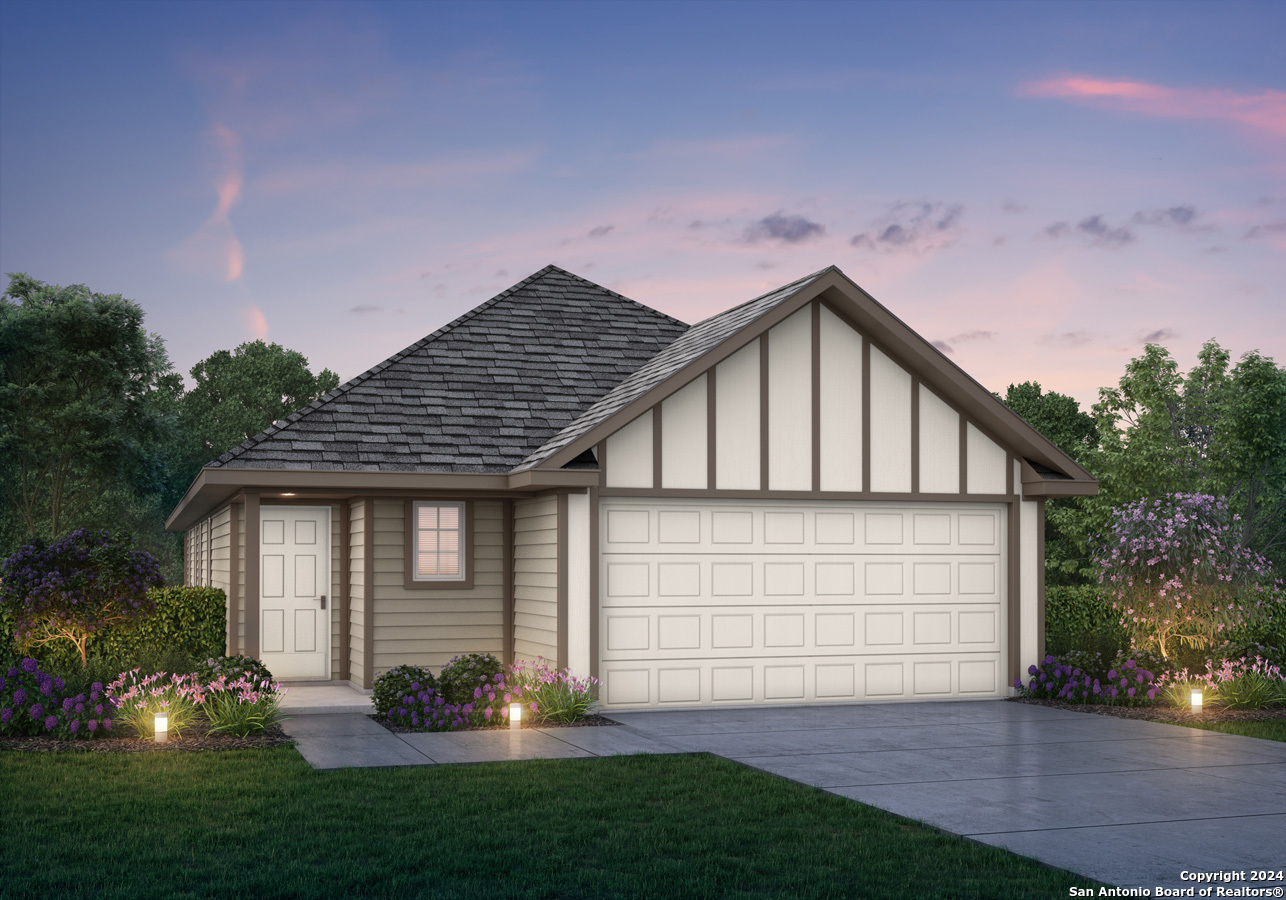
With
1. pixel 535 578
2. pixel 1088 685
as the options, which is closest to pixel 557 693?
pixel 535 578

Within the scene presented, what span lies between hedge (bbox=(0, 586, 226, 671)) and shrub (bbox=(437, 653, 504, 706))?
4.14 m

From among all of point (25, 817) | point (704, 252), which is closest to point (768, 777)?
point (25, 817)

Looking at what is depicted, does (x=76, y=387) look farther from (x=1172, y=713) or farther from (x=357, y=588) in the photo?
(x=1172, y=713)

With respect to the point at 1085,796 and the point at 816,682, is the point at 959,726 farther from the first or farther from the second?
the point at 1085,796

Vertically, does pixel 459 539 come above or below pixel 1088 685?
above

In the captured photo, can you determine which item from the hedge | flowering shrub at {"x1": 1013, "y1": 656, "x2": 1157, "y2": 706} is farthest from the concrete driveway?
the hedge

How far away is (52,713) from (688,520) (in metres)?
7.35

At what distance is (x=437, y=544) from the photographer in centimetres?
1656

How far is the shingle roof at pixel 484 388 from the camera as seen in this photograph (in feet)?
50.1

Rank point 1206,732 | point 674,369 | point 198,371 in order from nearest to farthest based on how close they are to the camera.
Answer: point 1206,732, point 674,369, point 198,371

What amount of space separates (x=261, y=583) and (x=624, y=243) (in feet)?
34.0

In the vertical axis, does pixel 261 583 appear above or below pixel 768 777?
above

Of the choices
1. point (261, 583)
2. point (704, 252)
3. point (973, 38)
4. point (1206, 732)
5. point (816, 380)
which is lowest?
point (1206, 732)

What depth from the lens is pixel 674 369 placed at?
15.2 m
